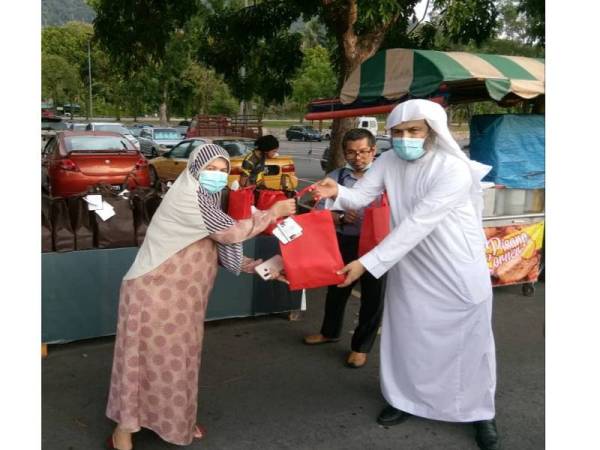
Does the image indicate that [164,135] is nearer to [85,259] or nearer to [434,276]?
[85,259]

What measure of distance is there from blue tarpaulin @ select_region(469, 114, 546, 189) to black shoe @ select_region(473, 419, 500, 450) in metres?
3.29

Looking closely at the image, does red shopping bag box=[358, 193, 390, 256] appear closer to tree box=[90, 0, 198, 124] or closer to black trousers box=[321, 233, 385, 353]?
black trousers box=[321, 233, 385, 353]

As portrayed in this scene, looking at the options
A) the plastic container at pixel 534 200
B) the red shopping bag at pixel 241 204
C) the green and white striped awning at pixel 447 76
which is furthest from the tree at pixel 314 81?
the red shopping bag at pixel 241 204

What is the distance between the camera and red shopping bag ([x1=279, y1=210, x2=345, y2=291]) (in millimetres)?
3008

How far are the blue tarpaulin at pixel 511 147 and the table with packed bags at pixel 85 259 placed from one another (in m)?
3.40

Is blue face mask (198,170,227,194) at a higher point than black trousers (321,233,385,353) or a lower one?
higher

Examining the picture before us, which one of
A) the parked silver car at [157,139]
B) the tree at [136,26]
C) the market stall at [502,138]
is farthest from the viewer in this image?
the parked silver car at [157,139]

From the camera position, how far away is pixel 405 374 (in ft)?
10.6

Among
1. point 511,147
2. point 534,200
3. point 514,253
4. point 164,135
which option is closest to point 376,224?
point 514,253

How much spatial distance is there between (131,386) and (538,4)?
319 inches

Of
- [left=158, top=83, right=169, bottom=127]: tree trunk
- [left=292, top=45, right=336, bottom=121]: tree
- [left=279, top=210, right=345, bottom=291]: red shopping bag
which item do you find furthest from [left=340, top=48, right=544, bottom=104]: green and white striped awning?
[left=292, top=45, right=336, bottom=121]: tree

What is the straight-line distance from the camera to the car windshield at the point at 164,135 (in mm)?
25641

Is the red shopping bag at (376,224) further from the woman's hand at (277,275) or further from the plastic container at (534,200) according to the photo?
the plastic container at (534,200)

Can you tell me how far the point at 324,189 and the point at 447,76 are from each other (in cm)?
248
